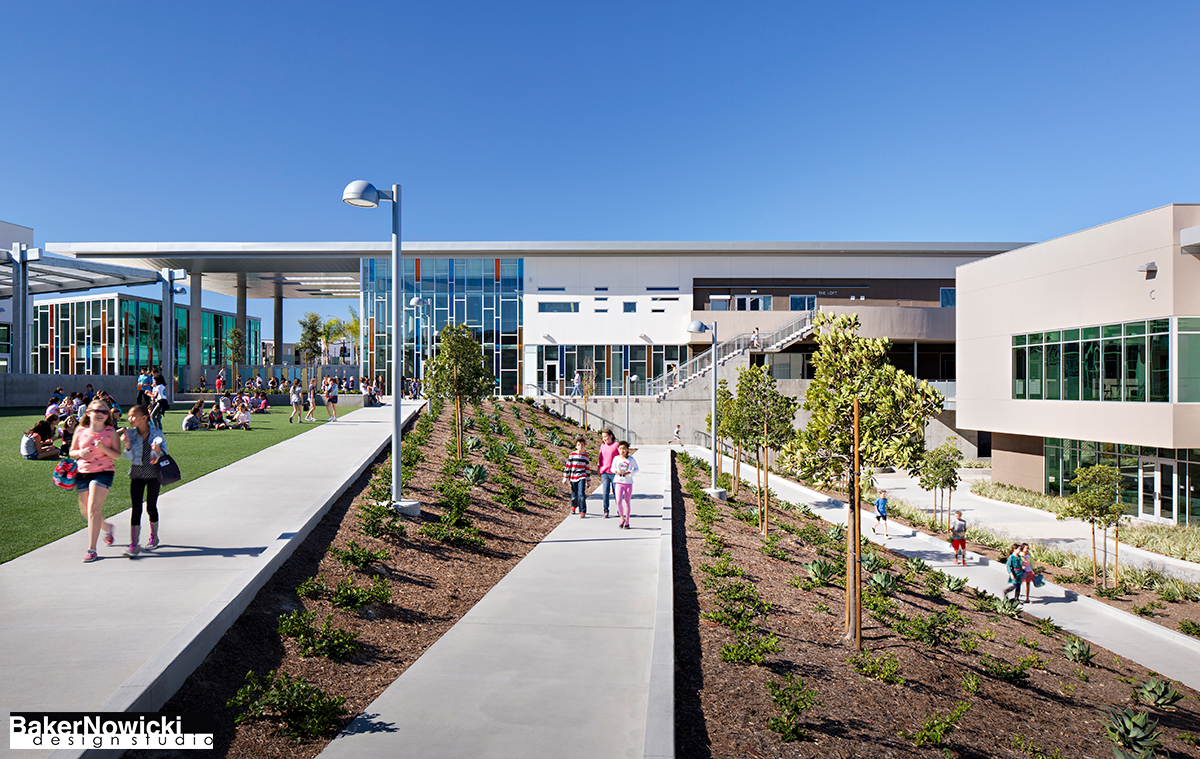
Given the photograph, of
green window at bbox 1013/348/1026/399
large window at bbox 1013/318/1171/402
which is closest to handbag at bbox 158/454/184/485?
large window at bbox 1013/318/1171/402

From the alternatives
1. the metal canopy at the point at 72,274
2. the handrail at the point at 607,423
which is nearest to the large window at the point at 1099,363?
the handrail at the point at 607,423

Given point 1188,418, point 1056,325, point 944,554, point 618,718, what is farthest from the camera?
point 1056,325

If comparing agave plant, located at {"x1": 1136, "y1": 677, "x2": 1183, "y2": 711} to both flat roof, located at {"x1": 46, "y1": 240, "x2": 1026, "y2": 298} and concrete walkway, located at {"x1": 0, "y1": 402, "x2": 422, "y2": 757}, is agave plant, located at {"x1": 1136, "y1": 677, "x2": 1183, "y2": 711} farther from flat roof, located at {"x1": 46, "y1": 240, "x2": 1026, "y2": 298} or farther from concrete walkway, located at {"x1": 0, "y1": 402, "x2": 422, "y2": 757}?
flat roof, located at {"x1": 46, "y1": 240, "x2": 1026, "y2": 298}

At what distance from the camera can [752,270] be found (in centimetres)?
4575

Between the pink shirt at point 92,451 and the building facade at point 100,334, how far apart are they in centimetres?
5518

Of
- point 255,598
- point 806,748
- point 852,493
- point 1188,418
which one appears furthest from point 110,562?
point 1188,418

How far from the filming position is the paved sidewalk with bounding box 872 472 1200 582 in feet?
55.1

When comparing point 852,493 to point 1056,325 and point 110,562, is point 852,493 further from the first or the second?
point 1056,325

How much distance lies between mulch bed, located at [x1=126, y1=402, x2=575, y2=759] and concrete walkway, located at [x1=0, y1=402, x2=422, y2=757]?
188mm

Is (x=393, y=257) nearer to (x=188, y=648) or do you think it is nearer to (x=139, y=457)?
(x=139, y=457)

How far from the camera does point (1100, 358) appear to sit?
22.1m

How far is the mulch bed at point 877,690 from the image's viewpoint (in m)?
5.47

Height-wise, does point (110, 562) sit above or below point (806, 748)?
above

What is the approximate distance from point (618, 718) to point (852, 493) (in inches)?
177
